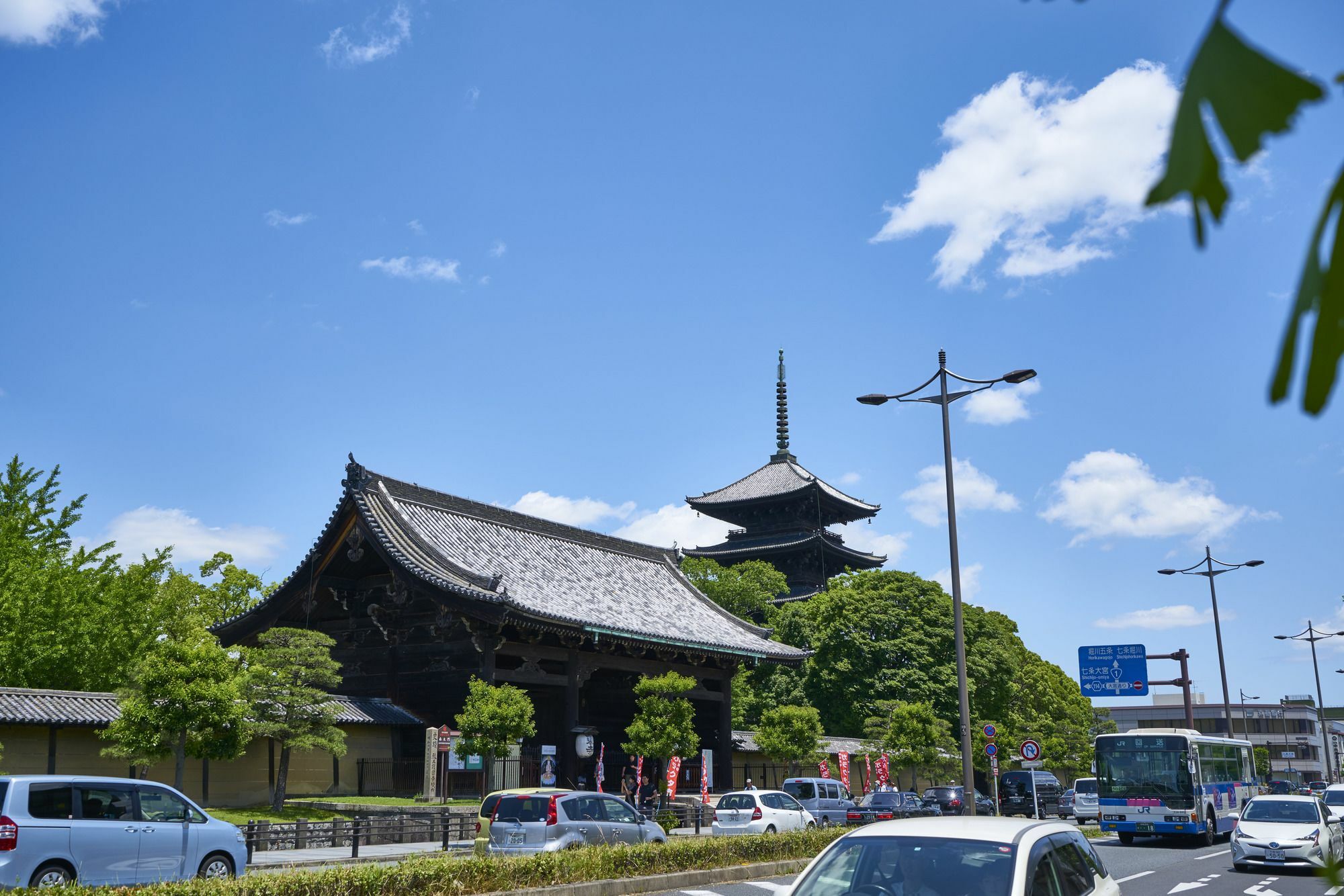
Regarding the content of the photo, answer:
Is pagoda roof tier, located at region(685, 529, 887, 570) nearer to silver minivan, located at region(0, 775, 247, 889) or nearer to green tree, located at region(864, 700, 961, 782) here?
green tree, located at region(864, 700, 961, 782)

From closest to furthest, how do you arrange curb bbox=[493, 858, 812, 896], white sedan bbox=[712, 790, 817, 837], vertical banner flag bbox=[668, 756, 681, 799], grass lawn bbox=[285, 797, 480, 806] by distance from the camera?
curb bbox=[493, 858, 812, 896], white sedan bbox=[712, 790, 817, 837], grass lawn bbox=[285, 797, 480, 806], vertical banner flag bbox=[668, 756, 681, 799]

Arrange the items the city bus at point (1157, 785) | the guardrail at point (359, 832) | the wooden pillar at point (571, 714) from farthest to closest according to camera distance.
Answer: the wooden pillar at point (571, 714) < the city bus at point (1157, 785) < the guardrail at point (359, 832)

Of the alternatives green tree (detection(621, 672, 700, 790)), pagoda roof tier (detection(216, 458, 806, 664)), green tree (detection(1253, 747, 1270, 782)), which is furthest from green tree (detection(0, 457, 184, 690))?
green tree (detection(1253, 747, 1270, 782))

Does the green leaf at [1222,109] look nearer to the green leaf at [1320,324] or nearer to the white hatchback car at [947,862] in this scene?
the green leaf at [1320,324]

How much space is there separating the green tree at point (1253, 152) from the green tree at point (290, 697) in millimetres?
27042

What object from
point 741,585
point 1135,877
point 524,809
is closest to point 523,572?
point 524,809

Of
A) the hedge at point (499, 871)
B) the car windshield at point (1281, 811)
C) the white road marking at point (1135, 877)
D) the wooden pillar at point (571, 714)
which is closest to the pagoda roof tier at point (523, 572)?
the wooden pillar at point (571, 714)

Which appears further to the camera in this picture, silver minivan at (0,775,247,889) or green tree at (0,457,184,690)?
green tree at (0,457,184,690)

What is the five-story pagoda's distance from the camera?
71000mm

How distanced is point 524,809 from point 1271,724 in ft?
377

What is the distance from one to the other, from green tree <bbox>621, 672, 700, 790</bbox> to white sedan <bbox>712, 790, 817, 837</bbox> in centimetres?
281

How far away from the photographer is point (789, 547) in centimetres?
7050

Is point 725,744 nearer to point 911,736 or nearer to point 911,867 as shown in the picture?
point 911,736

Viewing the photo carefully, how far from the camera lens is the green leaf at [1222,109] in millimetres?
1164
